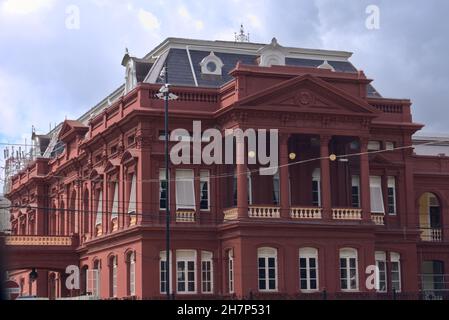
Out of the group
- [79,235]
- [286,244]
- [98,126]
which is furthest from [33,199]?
[286,244]

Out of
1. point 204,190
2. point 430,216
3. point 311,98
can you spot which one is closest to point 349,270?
point 204,190

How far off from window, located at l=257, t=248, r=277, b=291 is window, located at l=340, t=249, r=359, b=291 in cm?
381

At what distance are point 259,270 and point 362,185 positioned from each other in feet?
24.3

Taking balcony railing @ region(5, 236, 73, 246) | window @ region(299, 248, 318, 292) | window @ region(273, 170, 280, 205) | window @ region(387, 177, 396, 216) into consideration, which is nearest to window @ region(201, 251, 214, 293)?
window @ region(273, 170, 280, 205)

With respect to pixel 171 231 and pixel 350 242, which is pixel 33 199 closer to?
pixel 171 231

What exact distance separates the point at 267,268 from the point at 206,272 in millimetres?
3916

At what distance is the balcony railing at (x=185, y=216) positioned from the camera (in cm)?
4641

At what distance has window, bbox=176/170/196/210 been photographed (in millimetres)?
46688

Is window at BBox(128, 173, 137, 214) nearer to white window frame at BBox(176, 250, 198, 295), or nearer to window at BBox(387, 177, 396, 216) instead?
white window frame at BBox(176, 250, 198, 295)

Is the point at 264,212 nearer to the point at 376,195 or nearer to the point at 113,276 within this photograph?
the point at 376,195

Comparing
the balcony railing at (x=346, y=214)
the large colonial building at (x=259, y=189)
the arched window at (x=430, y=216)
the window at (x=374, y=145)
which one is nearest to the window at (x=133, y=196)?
the large colonial building at (x=259, y=189)

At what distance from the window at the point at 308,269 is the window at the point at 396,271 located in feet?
22.9

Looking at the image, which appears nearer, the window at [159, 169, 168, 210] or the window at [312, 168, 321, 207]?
the window at [159, 169, 168, 210]

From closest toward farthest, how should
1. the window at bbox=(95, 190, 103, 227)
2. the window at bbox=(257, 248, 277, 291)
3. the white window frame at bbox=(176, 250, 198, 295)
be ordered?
the window at bbox=(257, 248, 277, 291), the white window frame at bbox=(176, 250, 198, 295), the window at bbox=(95, 190, 103, 227)
